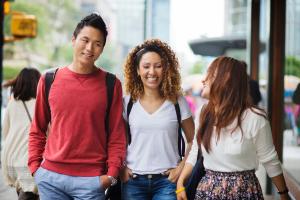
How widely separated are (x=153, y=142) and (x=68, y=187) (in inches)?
25.0

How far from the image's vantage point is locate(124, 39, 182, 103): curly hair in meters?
4.17

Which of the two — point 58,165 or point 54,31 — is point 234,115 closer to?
point 58,165

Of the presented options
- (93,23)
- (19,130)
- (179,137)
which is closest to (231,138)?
(179,137)

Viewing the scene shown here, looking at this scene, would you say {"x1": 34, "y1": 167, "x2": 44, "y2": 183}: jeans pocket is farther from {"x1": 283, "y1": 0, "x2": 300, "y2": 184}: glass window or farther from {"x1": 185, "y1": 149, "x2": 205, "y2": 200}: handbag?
{"x1": 283, "y1": 0, "x2": 300, "y2": 184}: glass window

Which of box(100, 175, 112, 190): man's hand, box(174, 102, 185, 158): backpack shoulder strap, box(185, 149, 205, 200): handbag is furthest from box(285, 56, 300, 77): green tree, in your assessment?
box(100, 175, 112, 190): man's hand

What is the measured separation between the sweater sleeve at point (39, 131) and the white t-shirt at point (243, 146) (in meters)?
1.11

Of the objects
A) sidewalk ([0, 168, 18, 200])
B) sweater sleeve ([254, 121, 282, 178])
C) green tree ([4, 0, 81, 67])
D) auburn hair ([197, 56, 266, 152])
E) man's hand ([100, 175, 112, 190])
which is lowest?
sidewalk ([0, 168, 18, 200])

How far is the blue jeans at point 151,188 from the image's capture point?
4.02 metres

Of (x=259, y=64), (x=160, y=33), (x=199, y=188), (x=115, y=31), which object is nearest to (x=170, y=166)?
(x=199, y=188)

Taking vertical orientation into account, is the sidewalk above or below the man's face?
below

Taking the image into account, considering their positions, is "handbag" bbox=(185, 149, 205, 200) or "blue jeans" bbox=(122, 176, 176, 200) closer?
"handbag" bbox=(185, 149, 205, 200)

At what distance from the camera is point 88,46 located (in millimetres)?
3832

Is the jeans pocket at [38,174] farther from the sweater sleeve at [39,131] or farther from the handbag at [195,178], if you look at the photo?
the handbag at [195,178]

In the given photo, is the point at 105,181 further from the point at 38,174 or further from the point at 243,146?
the point at 243,146
